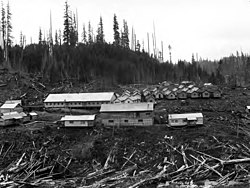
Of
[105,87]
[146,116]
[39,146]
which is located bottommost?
[39,146]

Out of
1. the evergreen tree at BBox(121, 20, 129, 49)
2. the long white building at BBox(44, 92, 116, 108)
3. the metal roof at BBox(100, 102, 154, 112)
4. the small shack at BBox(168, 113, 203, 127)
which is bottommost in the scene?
the small shack at BBox(168, 113, 203, 127)

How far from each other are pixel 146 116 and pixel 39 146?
1310cm

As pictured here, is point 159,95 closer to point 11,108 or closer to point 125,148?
point 125,148

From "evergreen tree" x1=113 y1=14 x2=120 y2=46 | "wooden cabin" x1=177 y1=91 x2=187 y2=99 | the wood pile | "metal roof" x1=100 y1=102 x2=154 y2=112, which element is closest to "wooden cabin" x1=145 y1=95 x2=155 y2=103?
"wooden cabin" x1=177 y1=91 x2=187 y2=99

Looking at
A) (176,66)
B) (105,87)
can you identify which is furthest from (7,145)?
→ (176,66)

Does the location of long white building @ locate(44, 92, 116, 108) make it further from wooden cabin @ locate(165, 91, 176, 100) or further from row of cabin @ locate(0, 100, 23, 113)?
wooden cabin @ locate(165, 91, 176, 100)

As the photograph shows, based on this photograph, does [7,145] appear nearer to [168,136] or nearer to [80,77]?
[168,136]

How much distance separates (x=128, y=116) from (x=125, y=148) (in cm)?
652

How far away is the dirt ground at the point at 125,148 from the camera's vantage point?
72.7 feet

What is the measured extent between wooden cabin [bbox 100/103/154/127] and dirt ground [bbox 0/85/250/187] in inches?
58.2

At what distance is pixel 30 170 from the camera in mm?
23578

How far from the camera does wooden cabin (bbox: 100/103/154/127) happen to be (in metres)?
33.0

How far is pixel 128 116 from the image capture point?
33375 millimetres

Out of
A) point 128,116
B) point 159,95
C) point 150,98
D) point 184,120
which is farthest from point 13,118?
point 159,95
